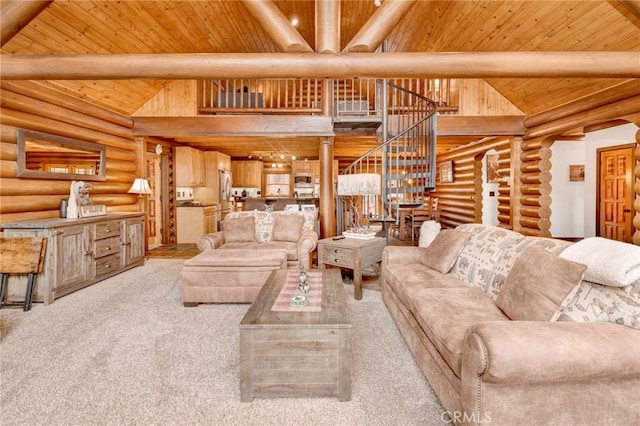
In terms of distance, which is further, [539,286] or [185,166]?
[185,166]

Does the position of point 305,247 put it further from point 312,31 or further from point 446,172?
point 446,172

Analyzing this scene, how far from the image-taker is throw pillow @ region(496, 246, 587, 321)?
1.58 meters

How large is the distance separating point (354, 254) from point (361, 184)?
0.84 metres

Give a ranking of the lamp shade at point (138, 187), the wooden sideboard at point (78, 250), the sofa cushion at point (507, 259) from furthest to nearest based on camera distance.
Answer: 1. the lamp shade at point (138, 187)
2. the wooden sideboard at point (78, 250)
3. the sofa cushion at point (507, 259)

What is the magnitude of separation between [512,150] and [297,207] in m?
4.36

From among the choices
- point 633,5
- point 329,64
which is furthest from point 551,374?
point 633,5

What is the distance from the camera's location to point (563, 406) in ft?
4.17

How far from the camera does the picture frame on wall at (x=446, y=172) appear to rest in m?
9.34

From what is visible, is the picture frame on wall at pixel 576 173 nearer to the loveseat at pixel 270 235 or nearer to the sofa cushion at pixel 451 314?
the loveseat at pixel 270 235

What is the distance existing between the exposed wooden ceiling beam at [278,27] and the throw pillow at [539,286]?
237cm

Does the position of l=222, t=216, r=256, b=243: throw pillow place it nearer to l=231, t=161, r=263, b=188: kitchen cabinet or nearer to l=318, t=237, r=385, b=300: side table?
l=318, t=237, r=385, b=300: side table

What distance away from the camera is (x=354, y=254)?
3.39 metres

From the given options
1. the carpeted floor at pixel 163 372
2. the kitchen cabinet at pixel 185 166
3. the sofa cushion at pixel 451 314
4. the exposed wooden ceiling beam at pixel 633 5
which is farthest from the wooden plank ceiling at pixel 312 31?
the carpeted floor at pixel 163 372

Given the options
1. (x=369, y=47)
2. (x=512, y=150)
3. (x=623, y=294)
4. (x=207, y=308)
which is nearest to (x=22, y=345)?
(x=207, y=308)
